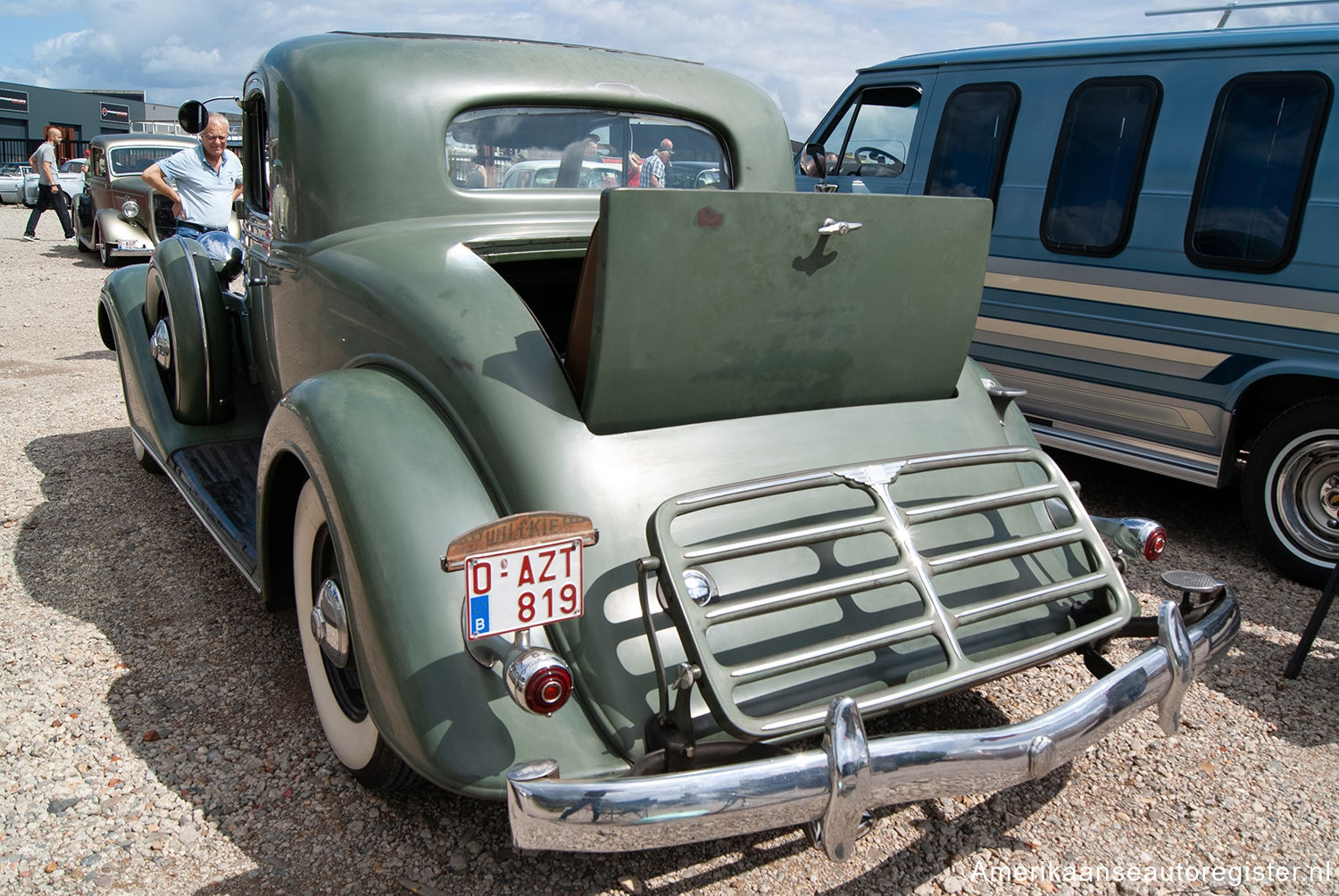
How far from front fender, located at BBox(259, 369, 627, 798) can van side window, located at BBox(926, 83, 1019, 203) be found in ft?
13.1

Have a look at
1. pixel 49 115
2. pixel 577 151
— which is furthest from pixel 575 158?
→ pixel 49 115

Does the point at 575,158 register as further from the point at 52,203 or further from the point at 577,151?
the point at 52,203

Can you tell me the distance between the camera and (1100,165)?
15.6 ft

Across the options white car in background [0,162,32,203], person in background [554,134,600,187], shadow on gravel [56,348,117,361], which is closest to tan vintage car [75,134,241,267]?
shadow on gravel [56,348,117,361]

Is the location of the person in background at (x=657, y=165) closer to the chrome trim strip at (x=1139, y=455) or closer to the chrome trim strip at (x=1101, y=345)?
the chrome trim strip at (x=1139, y=455)

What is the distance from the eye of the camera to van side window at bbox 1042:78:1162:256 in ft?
15.1

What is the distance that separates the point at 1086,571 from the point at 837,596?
97 cm

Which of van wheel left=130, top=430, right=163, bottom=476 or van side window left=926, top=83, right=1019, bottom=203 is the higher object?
van side window left=926, top=83, right=1019, bottom=203

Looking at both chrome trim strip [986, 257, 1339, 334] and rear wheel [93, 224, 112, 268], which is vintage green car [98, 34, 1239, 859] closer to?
chrome trim strip [986, 257, 1339, 334]

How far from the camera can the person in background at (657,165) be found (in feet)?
11.6

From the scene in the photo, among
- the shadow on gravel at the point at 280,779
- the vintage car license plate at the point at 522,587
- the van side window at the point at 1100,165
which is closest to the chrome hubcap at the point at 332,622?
the shadow on gravel at the point at 280,779

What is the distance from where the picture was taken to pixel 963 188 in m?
5.38

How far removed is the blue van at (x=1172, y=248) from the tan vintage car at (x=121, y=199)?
9.84m

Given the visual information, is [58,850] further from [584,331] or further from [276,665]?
[584,331]
